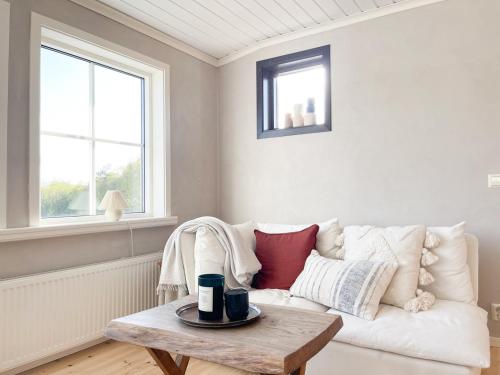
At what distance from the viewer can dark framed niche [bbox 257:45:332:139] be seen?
308 centimetres

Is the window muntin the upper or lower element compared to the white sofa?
upper

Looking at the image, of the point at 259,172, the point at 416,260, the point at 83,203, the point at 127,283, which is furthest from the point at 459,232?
the point at 83,203

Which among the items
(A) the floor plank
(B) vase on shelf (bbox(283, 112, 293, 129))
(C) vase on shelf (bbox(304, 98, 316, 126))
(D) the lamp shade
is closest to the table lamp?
(D) the lamp shade

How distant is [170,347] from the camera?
1.25 meters

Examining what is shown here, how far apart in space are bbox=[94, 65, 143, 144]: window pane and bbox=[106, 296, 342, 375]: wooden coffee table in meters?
1.78

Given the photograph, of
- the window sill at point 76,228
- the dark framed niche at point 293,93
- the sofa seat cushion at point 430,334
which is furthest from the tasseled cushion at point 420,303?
the window sill at point 76,228

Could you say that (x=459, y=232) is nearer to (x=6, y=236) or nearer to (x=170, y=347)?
(x=170, y=347)

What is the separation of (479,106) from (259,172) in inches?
69.0

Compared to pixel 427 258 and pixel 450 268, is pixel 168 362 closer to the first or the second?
pixel 427 258

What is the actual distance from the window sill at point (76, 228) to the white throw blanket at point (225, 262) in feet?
1.22

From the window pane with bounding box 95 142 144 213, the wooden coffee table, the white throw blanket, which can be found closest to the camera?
the wooden coffee table

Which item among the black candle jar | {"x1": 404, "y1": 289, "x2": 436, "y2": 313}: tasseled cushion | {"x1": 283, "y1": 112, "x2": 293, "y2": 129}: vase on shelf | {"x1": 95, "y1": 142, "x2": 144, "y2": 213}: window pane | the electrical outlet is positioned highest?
{"x1": 283, "y1": 112, "x2": 293, "y2": 129}: vase on shelf

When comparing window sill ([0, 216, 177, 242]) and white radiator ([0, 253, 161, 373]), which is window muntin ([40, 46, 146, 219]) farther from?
white radiator ([0, 253, 161, 373])

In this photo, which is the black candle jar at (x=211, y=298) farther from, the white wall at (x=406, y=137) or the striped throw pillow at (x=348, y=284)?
the white wall at (x=406, y=137)
